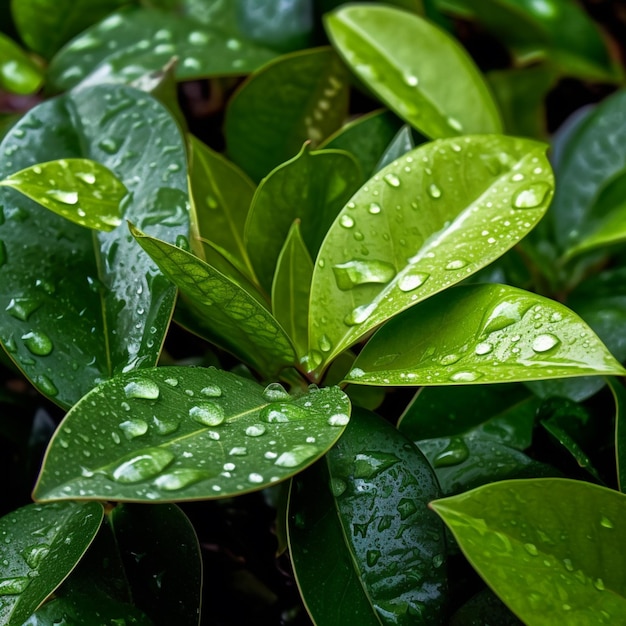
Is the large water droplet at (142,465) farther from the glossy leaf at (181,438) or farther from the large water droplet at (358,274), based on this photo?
the large water droplet at (358,274)

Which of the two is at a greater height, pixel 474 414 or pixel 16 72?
pixel 16 72

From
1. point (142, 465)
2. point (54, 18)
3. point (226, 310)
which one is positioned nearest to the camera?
point (142, 465)

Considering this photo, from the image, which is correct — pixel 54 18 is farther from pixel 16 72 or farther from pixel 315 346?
pixel 315 346

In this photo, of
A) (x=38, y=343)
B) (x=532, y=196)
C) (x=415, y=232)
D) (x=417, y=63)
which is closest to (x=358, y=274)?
(x=415, y=232)

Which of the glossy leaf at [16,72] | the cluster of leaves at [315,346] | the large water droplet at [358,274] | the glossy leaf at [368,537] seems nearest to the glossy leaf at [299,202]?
the cluster of leaves at [315,346]

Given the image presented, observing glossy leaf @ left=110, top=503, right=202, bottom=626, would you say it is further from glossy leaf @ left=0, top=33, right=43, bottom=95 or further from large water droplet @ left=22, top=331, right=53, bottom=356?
glossy leaf @ left=0, top=33, right=43, bottom=95

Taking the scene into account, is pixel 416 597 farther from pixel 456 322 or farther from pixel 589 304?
pixel 589 304

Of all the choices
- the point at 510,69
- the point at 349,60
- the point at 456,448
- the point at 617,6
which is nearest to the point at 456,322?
the point at 456,448
